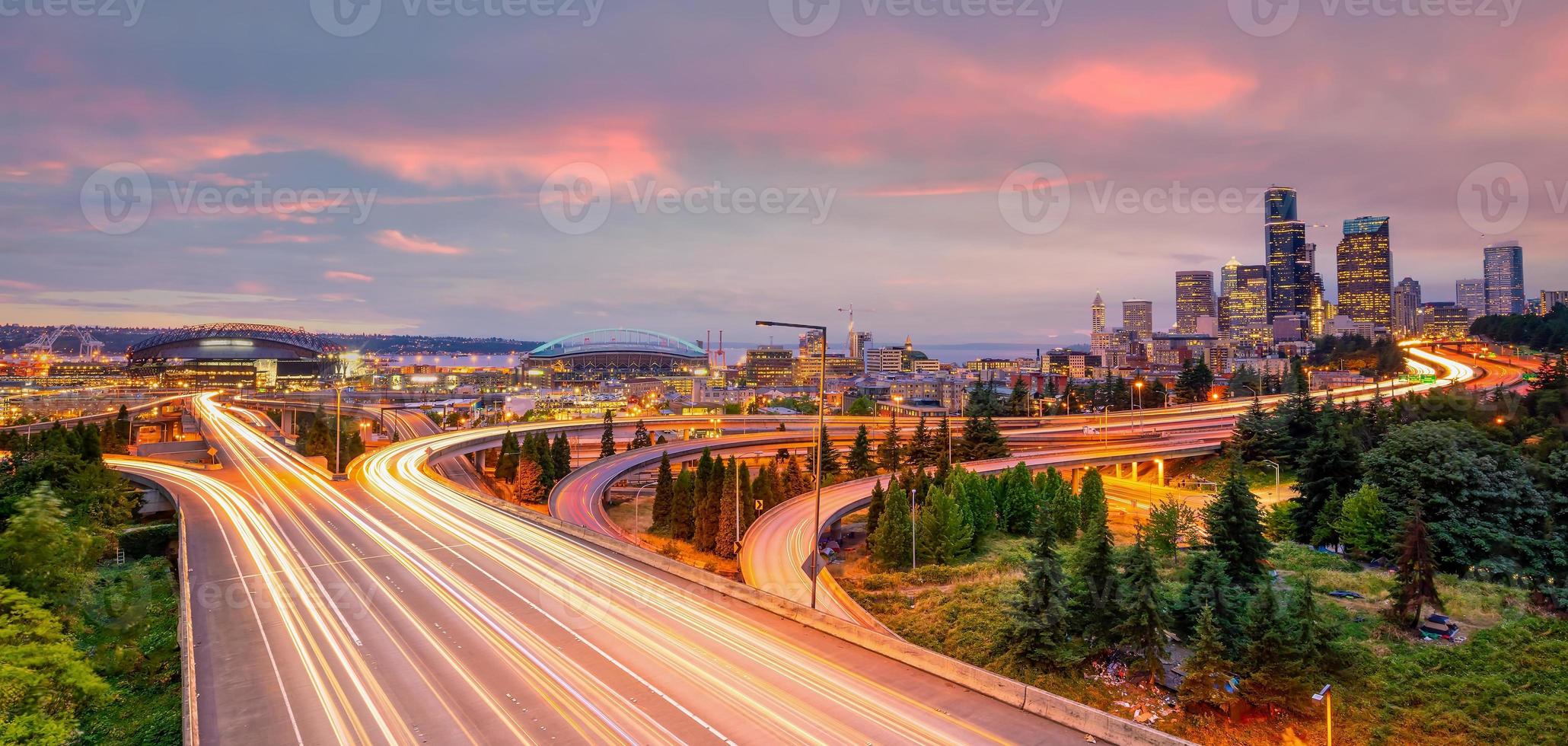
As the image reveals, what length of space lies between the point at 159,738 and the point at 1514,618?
131ft

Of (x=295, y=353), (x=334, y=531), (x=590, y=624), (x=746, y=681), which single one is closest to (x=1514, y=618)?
(x=746, y=681)

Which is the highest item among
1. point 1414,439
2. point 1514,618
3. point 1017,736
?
point 1414,439

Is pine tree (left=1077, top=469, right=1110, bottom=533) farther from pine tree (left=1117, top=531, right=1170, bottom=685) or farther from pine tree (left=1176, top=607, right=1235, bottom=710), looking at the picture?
pine tree (left=1176, top=607, right=1235, bottom=710)

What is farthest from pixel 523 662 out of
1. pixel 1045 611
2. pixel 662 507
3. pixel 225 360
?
pixel 225 360

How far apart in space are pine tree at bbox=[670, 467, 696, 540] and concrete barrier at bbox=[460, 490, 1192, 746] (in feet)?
62.7

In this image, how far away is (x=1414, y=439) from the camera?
3594cm

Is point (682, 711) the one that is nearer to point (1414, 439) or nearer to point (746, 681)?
point (746, 681)

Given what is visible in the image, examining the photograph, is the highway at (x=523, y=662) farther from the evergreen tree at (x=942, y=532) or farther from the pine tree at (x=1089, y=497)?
the pine tree at (x=1089, y=497)

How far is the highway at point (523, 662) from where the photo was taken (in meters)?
13.7

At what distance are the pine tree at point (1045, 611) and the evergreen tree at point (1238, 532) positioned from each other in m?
9.87

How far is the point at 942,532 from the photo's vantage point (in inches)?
1458

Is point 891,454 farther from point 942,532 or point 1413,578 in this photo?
point 1413,578

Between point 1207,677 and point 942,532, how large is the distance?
2060 centimetres

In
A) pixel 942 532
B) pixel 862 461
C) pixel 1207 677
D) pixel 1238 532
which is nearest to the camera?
pixel 1207 677
